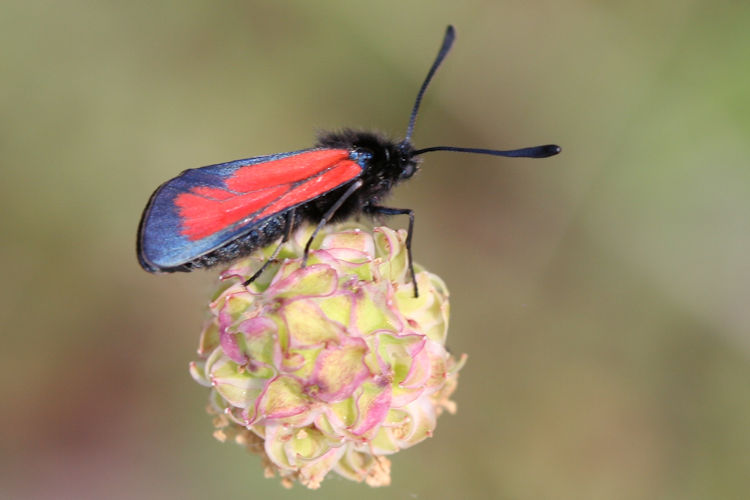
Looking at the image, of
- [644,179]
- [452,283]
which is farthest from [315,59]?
[644,179]

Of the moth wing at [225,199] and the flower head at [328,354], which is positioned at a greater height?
the moth wing at [225,199]

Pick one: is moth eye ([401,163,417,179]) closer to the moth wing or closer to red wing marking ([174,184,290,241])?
the moth wing

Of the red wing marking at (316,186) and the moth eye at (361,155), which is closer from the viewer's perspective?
the red wing marking at (316,186)

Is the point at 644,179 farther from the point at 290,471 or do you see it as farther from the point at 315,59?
the point at 290,471

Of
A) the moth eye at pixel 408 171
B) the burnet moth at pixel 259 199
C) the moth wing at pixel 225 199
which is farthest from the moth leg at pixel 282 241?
the moth eye at pixel 408 171

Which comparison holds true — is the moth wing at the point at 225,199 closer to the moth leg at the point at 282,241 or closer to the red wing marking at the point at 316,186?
the red wing marking at the point at 316,186

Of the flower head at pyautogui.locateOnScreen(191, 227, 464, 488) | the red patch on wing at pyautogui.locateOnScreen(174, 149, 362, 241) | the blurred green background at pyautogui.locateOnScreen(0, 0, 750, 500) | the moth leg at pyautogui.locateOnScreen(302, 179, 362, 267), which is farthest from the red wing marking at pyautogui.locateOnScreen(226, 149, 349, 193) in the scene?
the blurred green background at pyautogui.locateOnScreen(0, 0, 750, 500)

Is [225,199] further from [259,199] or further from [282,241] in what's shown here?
[282,241]
